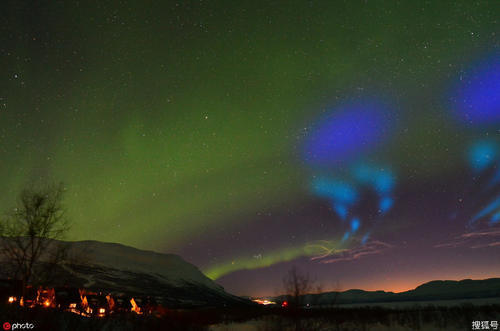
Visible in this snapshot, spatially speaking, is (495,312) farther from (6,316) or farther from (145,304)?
(145,304)

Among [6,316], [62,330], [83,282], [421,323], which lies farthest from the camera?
[83,282]

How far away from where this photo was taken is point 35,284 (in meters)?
34.8

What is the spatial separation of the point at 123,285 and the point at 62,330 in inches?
7004

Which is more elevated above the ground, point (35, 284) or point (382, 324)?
point (35, 284)

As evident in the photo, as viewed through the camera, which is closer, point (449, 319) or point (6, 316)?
point (6, 316)

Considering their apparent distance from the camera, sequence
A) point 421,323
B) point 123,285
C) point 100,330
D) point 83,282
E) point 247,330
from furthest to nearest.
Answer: point 123,285
point 83,282
point 247,330
point 421,323
point 100,330

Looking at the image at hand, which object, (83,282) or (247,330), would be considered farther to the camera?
(83,282)

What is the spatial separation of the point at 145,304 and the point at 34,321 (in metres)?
41.8

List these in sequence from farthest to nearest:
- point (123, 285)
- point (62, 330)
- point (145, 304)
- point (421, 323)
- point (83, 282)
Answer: point (123, 285) → point (83, 282) → point (145, 304) → point (421, 323) → point (62, 330)

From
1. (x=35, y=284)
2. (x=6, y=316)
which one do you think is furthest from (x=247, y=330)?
(x=6, y=316)

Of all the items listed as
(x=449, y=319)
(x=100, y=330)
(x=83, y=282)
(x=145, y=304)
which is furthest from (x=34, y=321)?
(x=83, y=282)

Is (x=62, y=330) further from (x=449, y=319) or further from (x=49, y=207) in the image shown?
(x=449, y=319)

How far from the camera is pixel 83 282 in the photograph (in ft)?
530

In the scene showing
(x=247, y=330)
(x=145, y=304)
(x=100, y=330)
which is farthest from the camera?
(x=145, y=304)
